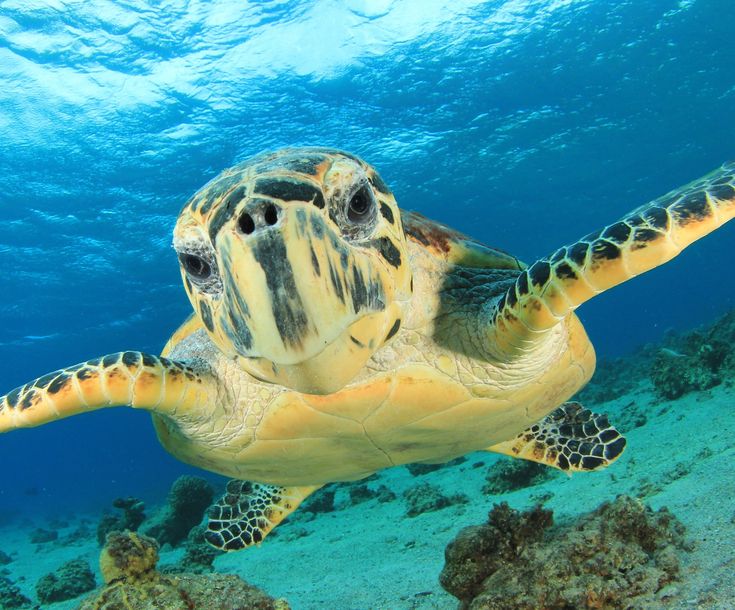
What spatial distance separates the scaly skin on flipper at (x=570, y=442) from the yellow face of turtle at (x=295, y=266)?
295cm

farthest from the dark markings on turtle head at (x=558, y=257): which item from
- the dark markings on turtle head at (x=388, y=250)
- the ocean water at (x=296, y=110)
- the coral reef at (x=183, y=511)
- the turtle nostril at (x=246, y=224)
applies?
the ocean water at (x=296, y=110)

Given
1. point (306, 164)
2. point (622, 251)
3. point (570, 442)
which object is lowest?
point (570, 442)

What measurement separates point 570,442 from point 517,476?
2046 millimetres

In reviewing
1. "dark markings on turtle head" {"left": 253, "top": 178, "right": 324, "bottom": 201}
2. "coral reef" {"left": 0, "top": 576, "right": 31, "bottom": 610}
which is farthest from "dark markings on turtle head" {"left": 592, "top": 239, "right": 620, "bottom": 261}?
"coral reef" {"left": 0, "top": 576, "right": 31, "bottom": 610}

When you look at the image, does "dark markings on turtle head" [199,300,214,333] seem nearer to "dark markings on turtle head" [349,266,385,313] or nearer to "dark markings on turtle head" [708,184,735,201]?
"dark markings on turtle head" [349,266,385,313]

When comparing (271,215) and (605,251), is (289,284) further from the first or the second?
(605,251)

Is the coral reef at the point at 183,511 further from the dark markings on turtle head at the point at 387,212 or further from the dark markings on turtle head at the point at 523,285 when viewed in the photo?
the dark markings on turtle head at the point at 387,212

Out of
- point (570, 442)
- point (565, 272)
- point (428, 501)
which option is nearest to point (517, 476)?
point (428, 501)

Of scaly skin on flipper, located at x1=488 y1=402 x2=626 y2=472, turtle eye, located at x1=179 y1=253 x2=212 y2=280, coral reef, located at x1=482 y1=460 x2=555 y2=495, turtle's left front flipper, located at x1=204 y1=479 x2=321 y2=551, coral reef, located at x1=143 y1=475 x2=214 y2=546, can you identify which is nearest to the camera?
turtle eye, located at x1=179 y1=253 x2=212 y2=280

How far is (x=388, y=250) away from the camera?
6.75ft

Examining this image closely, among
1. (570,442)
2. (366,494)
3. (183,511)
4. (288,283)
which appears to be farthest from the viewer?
(183,511)

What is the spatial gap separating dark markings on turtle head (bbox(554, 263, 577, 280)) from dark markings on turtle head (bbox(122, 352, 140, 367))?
232cm

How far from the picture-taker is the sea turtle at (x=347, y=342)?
5.27 ft

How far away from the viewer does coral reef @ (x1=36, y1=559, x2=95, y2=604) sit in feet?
20.0
